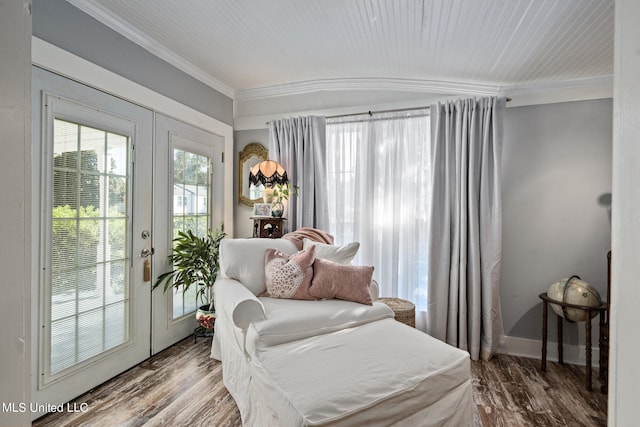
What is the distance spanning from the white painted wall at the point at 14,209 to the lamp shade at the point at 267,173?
271 cm

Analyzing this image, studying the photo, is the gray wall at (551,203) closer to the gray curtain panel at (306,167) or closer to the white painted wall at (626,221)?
the gray curtain panel at (306,167)

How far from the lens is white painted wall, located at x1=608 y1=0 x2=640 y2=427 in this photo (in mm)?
374

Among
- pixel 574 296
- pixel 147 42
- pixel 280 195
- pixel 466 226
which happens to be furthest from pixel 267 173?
pixel 574 296

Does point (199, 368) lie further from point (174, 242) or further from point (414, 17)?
point (414, 17)

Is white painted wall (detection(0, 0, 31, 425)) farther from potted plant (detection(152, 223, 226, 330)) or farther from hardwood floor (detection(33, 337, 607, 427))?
potted plant (detection(152, 223, 226, 330))

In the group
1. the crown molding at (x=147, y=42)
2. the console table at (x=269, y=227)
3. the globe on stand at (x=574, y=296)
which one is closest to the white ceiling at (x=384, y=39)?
the crown molding at (x=147, y=42)

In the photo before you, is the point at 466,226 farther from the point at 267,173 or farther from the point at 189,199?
the point at 189,199

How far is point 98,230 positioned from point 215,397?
1.37 m

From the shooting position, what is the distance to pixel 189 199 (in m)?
3.11

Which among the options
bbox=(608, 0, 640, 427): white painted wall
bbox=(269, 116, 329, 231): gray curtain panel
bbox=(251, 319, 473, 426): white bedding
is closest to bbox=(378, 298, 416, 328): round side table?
bbox=(251, 319, 473, 426): white bedding

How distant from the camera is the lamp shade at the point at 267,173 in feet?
10.5

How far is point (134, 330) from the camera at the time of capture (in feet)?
8.34

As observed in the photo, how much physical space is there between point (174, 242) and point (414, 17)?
2.55 meters

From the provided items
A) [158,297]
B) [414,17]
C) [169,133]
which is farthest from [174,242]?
[414,17]
